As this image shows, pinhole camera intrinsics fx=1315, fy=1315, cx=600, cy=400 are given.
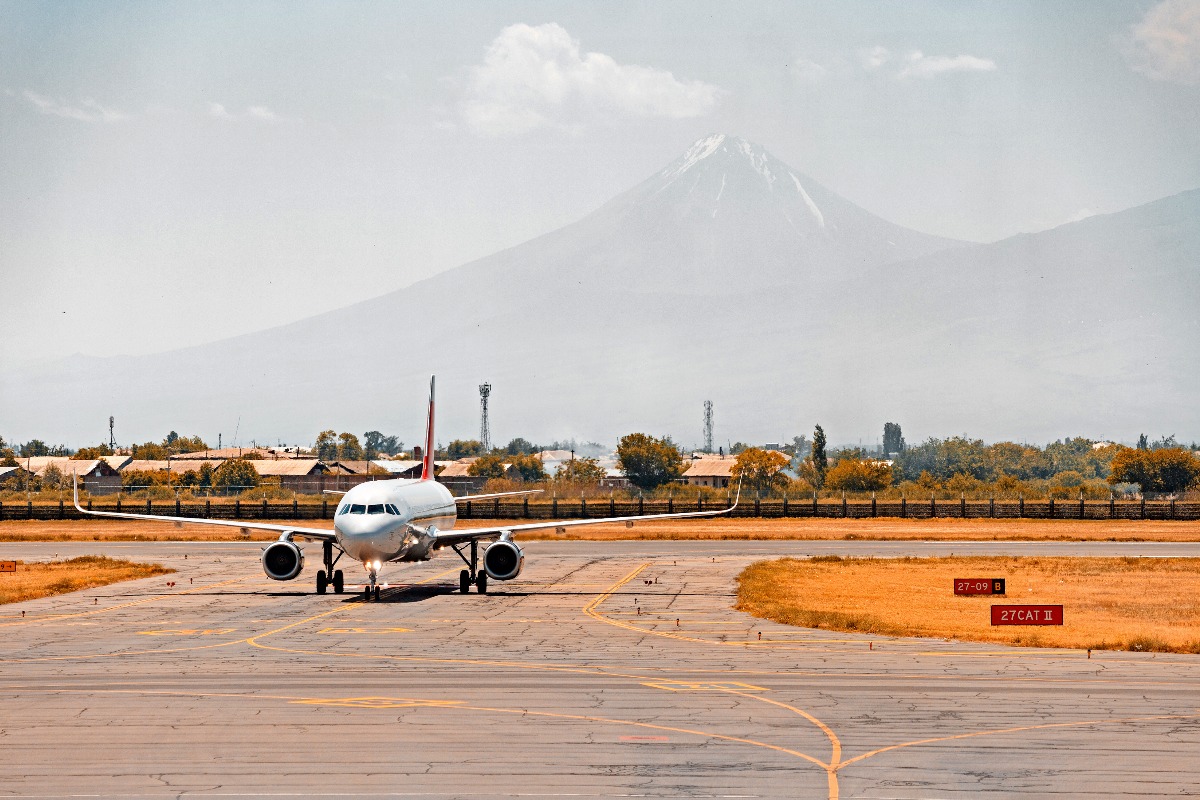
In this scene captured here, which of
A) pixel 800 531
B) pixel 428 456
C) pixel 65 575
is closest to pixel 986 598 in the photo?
pixel 428 456

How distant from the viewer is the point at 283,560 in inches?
2062

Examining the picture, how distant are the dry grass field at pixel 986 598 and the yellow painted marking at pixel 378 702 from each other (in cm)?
1808

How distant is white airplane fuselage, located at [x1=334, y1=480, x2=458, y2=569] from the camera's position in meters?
47.6

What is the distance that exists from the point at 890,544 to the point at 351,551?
50.8 meters

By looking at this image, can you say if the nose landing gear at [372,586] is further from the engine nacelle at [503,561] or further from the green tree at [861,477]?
the green tree at [861,477]

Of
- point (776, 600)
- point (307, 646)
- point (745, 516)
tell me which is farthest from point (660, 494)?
point (307, 646)

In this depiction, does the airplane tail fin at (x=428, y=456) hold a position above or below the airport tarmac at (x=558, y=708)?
above

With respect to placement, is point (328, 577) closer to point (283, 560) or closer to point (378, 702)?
point (283, 560)

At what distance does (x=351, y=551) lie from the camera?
48.5 meters

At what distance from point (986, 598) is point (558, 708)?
31.2 metres

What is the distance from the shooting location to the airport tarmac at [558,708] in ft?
70.0

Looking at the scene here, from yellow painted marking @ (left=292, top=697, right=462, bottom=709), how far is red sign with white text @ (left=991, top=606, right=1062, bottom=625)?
22.1 meters

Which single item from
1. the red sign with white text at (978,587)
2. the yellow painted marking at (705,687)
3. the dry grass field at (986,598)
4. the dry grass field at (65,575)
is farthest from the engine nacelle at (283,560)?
the red sign with white text at (978,587)

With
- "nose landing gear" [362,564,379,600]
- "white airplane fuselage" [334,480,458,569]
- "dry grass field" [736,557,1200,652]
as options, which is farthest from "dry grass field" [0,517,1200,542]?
"nose landing gear" [362,564,379,600]
